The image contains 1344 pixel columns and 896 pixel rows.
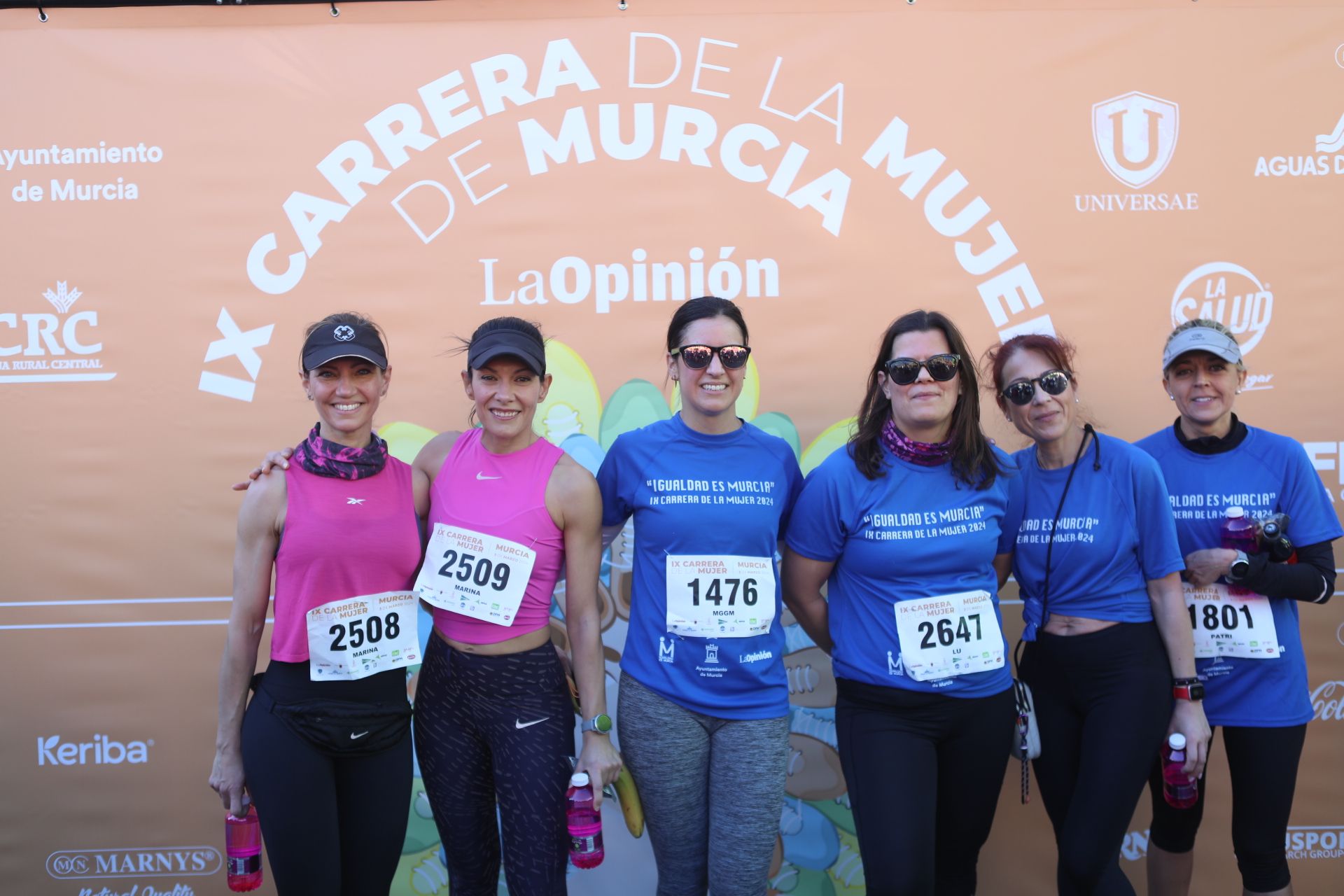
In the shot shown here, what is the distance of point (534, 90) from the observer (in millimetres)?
3211

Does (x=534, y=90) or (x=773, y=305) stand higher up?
(x=534, y=90)

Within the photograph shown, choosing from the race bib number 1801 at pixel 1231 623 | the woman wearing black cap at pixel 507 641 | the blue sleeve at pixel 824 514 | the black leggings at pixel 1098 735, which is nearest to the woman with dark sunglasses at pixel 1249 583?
the race bib number 1801 at pixel 1231 623

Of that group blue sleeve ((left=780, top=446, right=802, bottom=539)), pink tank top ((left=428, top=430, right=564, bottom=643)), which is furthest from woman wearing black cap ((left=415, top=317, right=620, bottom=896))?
blue sleeve ((left=780, top=446, right=802, bottom=539))

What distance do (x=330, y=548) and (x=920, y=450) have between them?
1.59 metres

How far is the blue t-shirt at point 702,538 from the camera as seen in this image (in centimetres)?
233

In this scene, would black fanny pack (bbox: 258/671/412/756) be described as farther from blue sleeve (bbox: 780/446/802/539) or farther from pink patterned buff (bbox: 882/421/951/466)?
pink patterned buff (bbox: 882/421/951/466)

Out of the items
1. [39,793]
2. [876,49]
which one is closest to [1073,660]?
[876,49]

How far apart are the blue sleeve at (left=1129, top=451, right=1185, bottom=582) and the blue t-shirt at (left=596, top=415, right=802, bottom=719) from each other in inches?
38.6

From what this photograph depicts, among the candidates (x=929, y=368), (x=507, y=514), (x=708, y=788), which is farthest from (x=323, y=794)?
(x=929, y=368)

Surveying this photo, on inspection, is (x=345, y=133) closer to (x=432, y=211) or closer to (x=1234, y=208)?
(x=432, y=211)

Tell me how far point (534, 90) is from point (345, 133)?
0.73 meters

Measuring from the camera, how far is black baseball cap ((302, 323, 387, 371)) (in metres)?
2.22

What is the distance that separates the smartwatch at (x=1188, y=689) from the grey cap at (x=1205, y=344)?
967mm

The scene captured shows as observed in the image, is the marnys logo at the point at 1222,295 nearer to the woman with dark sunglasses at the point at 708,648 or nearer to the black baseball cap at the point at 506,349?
the woman with dark sunglasses at the point at 708,648
